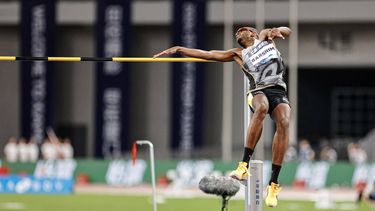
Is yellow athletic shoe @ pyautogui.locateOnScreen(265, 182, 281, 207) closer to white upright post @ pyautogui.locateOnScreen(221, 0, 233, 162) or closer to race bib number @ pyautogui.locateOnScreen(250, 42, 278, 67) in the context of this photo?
race bib number @ pyautogui.locateOnScreen(250, 42, 278, 67)

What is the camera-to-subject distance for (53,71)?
44594 mm

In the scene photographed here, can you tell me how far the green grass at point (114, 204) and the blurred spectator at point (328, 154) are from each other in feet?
26.5

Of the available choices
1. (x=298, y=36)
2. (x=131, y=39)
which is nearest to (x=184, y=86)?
(x=131, y=39)

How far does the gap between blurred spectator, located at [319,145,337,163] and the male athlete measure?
2541 centimetres

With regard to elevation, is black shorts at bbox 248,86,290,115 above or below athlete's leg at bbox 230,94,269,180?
above

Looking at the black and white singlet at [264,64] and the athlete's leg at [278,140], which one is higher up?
the black and white singlet at [264,64]

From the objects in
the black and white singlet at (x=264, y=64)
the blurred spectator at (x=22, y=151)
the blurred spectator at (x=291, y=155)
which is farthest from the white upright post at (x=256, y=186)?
the blurred spectator at (x=22, y=151)

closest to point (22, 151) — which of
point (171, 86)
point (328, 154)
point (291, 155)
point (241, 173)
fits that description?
point (171, 86)

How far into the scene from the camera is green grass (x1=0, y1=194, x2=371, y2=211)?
28.5 m

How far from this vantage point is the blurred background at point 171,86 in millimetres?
41688

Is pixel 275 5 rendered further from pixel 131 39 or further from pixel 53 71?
pixel 53 71

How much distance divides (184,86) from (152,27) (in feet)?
17.8

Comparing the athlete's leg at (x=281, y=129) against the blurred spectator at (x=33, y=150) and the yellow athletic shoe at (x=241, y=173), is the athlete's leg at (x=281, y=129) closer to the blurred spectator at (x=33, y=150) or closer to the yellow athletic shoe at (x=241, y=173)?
the yellow athletic shoe at (x=241, y=173)

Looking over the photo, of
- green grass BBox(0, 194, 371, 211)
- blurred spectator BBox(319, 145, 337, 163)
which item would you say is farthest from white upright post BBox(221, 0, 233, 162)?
green grass BBox(0, 194, 371, 211)
